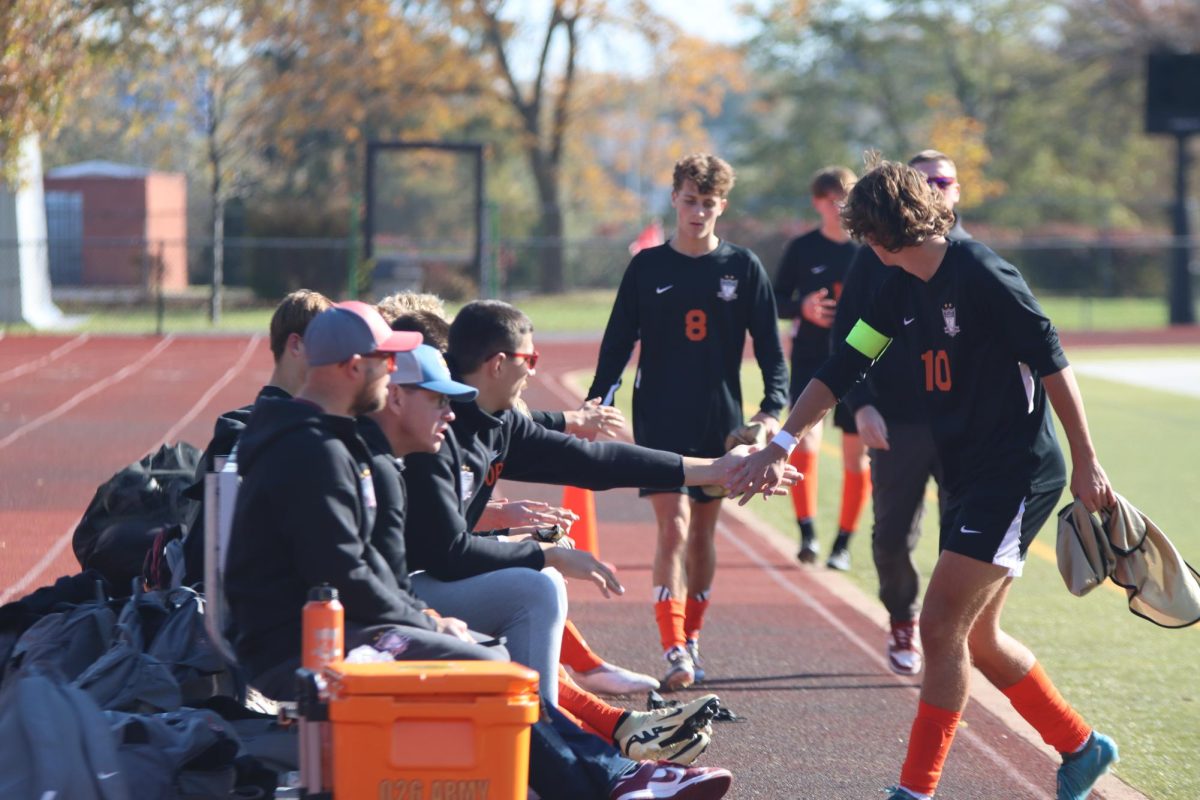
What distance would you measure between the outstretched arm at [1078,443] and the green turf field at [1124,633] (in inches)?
46.1

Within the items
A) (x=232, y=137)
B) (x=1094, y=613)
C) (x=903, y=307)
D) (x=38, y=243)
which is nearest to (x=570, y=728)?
(x=903, y=307)

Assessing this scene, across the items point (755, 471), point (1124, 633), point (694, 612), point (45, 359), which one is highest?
point (755, 471)

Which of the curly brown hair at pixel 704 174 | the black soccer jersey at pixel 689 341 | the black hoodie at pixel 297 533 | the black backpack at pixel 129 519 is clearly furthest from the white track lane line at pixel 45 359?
the black hoodie at pixel 297 533

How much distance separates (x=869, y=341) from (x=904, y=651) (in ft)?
6.90

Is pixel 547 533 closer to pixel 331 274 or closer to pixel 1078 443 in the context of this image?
pixel 1078 443

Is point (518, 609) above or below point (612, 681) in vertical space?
above

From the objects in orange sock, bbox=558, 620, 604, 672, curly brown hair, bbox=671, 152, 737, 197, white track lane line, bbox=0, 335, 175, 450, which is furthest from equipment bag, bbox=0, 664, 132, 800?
white track lane line, bbox=0, 335, 175, 450

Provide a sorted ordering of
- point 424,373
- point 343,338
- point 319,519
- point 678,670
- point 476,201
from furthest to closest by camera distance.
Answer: point 476,201 → point 678,670 → point 424,373 → point 343,338 → point 319,519

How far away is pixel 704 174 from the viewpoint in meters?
6.60

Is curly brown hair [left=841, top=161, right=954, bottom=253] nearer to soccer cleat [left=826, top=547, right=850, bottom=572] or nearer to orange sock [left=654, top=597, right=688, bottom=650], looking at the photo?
orange sock [left=654, top=597, right=688, bottom=650]

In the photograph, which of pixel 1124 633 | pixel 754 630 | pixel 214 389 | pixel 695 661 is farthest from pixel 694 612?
pixel 214 389

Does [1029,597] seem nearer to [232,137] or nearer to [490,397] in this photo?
[490,397]

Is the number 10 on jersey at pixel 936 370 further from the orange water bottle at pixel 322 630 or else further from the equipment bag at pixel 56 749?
the equipment bag at pixel 56 749

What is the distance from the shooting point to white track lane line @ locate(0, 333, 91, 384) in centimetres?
1964
